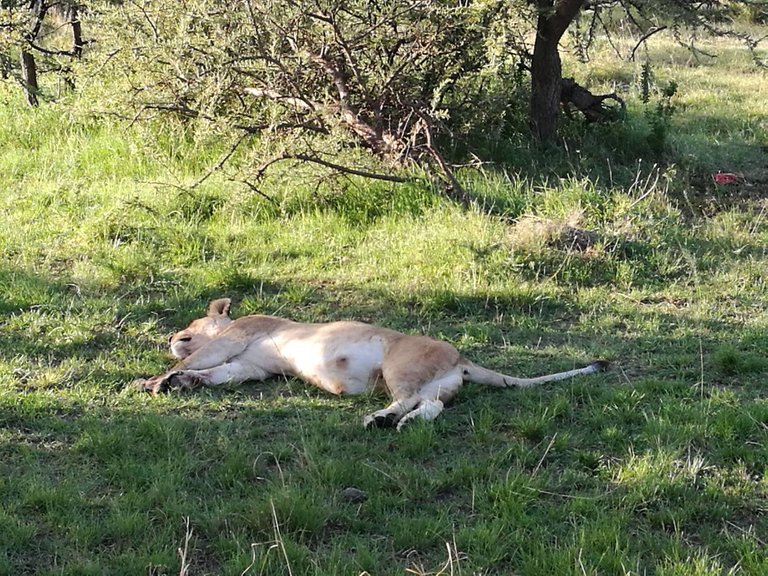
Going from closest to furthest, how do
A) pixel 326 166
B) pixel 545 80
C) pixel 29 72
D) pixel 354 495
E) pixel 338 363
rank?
1. pixel 354 495
2. pixel 338 363
3. pixel 326 166
4. pixel 545 80
5. pixel 29 72

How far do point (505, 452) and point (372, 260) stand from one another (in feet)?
10.8

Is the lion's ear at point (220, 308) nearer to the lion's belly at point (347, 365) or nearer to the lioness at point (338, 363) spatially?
the lioness at point (338, 363)

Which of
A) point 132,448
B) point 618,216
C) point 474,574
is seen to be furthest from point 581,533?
point 618,216

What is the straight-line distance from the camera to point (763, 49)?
→ 18.0m

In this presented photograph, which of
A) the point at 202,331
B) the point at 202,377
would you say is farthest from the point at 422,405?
the point at 202,331

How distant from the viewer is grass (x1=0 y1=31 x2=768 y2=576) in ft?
11.9

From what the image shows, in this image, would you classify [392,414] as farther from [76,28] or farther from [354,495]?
[76,28]

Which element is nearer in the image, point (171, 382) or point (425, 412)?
point (425, 412)

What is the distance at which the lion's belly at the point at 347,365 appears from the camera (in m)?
5.22

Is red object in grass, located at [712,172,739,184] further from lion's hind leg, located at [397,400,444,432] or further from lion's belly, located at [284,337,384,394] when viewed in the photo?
lion's hind leg, located at [397,400,444,432]

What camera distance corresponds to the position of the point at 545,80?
9828 millimetres

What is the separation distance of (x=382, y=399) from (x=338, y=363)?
34 centimetres

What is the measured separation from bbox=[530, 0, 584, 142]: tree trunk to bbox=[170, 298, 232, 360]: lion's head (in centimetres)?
495

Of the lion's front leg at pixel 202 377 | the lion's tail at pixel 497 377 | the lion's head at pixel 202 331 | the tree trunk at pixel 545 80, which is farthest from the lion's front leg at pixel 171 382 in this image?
the tree trunk at pixel 545 80
